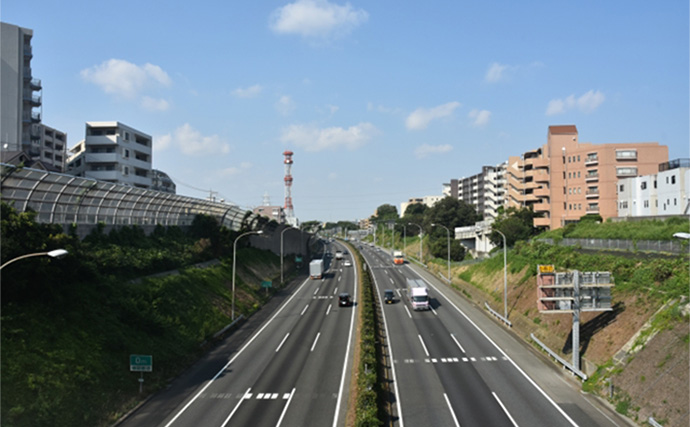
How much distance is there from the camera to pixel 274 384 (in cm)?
2867

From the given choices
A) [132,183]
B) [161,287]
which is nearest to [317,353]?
[161,287]

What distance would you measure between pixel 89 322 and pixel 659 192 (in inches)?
2788

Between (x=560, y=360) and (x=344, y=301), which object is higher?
(x=344, y=301)

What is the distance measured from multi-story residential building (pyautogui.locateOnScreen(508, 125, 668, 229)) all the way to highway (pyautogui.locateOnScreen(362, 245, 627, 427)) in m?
43.1

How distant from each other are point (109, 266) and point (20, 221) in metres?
11.4

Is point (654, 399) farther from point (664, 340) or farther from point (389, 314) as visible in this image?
point (389, 314)

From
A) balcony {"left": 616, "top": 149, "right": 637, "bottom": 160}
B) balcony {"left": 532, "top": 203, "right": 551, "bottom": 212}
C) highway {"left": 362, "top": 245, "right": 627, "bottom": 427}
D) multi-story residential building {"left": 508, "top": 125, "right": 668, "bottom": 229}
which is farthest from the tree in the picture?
highway {"left": 362, "top": 245, "right": 627, "bottom": 427}

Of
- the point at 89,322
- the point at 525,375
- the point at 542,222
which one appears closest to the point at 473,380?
the point at 525,375

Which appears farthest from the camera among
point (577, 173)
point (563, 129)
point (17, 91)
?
point (563, 129)

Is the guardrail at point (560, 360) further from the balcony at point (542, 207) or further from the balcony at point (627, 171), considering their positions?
the balcony at point (627, 171)

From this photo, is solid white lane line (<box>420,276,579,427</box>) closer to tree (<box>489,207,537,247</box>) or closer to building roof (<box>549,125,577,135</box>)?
tree (<box>489,207,537,247</box>)

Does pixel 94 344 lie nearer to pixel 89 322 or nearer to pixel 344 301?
pixel 89 322

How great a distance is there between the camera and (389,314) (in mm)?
49906

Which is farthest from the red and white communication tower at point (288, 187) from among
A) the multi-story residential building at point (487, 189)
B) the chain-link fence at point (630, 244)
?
the chain-link fence at point (630, 244)
